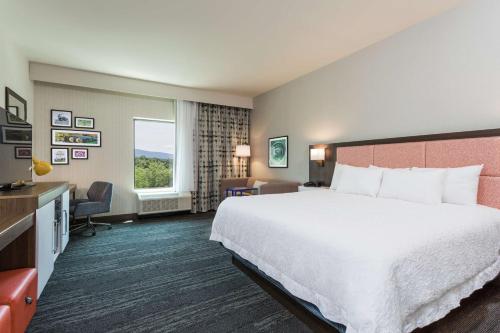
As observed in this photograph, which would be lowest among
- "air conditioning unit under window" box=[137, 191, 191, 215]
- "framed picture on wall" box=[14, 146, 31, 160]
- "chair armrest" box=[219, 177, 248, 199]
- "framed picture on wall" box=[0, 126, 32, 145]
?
"air conditioning unit under window" box=[137, 191, 191, 215]

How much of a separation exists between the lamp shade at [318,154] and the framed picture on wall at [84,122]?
162 inches

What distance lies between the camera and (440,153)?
2.68m

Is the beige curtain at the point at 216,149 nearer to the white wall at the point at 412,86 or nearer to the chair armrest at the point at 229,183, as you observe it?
the chair armrest at the point at 229,183

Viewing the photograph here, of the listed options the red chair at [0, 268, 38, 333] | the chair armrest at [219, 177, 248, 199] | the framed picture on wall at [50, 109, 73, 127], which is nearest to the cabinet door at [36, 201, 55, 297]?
the red chair at [0, 268, 38, 333]

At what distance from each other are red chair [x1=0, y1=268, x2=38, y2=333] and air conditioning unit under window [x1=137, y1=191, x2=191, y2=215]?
3273mm

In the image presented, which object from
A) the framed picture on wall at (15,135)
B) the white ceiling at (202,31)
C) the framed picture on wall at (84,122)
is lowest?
the framed picture on wall at (15,135)

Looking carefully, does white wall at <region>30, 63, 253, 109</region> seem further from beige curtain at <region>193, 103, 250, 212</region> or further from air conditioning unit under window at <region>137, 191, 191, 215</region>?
air conditioning unit under window at <region>137, 191, 191, 215</region>

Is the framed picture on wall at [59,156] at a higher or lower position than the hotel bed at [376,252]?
higher

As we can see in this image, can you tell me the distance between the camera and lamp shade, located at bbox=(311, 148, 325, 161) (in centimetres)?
404

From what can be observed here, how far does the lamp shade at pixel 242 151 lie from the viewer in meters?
5.78

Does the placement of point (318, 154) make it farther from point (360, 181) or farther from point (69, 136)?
point (69, 136)

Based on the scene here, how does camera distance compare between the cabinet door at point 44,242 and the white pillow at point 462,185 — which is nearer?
the cabinet door at point 44,242

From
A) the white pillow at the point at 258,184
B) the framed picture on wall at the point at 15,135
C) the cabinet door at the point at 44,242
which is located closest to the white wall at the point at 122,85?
the white pillow at the point at 258,184

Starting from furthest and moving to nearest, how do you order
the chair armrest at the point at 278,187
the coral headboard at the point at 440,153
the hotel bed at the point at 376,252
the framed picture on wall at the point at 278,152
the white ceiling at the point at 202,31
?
the framed picture on wall at the point at 278,152
the chair armrest at the point at 278,187
the white ceiling at the point at 202,31
the coral headboard at the point at 440,153
the hotel bed at the point at 376,252
